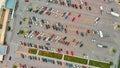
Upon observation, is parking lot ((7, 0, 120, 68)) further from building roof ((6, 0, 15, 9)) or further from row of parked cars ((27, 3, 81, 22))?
building roof ((6, 0, 15, 9))

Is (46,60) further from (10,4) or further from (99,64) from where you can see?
(10,4)

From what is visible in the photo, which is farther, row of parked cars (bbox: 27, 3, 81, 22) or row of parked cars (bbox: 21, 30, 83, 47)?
row of parked cars (bbox: 27, 3, 81, 22)

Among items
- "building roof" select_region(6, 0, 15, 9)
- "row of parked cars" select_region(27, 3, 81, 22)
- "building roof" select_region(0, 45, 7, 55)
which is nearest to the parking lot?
"row of parked cars" select_region(27, 3, 81, 22)

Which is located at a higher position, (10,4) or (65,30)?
(10,4)

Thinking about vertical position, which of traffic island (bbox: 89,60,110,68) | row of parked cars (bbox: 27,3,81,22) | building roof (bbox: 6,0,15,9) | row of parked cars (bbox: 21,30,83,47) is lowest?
traffic island (bbox: 89,60,110,68)

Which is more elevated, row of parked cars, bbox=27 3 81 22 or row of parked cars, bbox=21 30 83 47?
row of parked cars, bbox=27 3 81 22

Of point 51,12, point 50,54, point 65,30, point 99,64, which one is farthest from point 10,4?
point 99,64

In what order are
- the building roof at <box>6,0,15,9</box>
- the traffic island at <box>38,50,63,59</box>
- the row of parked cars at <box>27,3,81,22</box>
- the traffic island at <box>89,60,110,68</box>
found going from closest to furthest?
the traffic island at <box>89,60,110,68</box> → the building roof at <box>6,0,15,9</box> → the traffic island at <box>38,50,63,59</box> → the row of parked cars at <box>27,3,81,22</box>

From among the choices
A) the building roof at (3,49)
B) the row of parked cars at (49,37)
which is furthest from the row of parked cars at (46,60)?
the building roof at (3,49)

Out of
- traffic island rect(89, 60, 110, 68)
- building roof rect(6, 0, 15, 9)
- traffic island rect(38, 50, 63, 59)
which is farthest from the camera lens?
traffic island rect(38, 50, 63, 59)

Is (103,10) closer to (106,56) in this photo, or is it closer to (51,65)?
(106,56)
